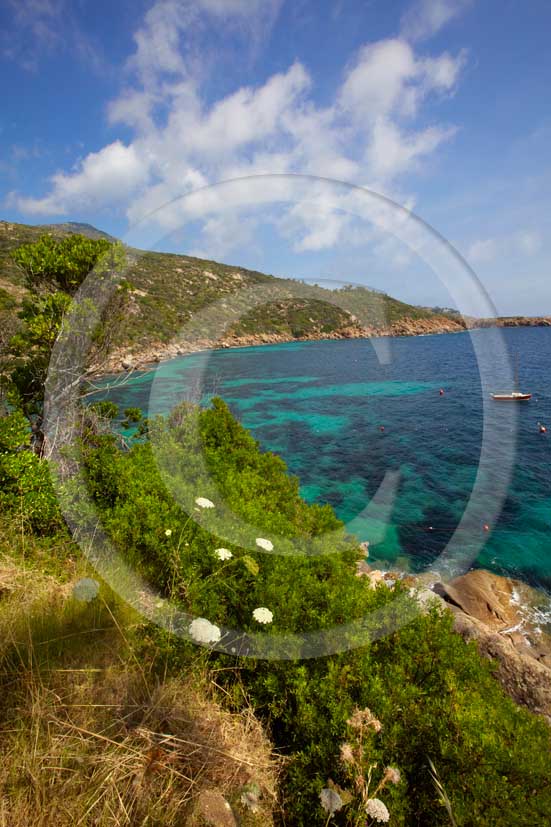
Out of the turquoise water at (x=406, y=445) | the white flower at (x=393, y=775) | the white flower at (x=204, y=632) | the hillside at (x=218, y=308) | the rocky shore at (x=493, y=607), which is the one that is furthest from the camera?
the hillside at (x=218, y=308)

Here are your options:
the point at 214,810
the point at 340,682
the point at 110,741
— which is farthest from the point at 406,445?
the point at 110,741

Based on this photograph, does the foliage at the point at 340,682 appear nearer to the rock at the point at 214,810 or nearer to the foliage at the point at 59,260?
the rock at the point at 214,810

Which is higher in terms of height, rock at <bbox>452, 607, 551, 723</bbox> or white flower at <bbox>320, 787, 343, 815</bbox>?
white flower at <bbox>320, 787, 343, 815</bbox>

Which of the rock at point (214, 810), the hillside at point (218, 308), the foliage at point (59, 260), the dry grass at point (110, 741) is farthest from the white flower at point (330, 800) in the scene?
the foliage at point (59, 260)

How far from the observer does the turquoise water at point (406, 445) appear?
13.6 m

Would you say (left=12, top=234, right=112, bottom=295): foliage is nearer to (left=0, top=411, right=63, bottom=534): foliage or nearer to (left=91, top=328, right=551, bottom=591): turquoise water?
(left=0, top=411, right=63, bottom=534): foliage

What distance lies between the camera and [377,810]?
80.4 inches

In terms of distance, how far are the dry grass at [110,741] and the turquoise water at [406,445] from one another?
10.7m

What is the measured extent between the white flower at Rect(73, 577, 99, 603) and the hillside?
629cm

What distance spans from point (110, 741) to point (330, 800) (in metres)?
1.34

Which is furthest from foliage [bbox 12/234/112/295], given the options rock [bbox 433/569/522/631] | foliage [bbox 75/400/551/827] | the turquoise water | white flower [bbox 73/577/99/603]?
rock [bbox 433/569/522/631]

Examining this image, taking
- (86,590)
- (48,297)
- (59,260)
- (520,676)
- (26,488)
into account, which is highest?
(59,260)

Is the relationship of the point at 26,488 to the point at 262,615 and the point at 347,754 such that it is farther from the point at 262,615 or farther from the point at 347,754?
the point at 347,754

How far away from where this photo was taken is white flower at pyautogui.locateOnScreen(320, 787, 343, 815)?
2.15m
